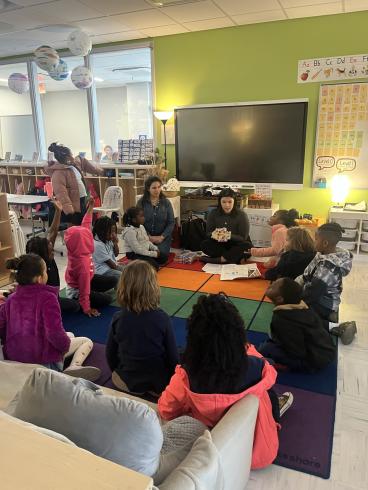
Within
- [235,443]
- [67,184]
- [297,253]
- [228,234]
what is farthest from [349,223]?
[235,443]

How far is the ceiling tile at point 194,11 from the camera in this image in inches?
162

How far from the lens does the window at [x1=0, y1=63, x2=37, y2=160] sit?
8039 millimetres

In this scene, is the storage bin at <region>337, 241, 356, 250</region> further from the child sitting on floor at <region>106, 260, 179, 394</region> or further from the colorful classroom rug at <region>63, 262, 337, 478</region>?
the child sitting on floor at <region>106, 260, 179, 394</region>

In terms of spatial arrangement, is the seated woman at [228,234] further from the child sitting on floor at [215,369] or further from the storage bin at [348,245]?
the child sitting on floor at [215,369]

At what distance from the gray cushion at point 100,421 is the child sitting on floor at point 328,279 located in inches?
74.0

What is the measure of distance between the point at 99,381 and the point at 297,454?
3.80ft

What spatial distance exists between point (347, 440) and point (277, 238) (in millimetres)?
2203

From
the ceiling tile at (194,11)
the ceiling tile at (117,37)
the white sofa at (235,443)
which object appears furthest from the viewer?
the ceiling tile at (117,37)

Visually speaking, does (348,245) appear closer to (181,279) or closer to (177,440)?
(181,279)

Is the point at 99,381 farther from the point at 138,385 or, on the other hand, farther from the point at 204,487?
the point at 204,487

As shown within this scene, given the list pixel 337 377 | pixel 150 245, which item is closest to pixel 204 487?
pixel 337 377

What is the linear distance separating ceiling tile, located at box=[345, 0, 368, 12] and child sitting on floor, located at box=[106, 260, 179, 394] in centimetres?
386

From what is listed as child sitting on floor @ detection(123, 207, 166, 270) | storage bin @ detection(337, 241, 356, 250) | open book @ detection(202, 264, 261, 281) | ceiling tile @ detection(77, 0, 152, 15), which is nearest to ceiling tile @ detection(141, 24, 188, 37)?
ceiling tile @ detection(77, 0, 152, 15)

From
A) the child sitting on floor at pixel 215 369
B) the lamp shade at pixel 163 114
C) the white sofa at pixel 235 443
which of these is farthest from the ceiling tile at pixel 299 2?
the white sofa at pixel 235 443
